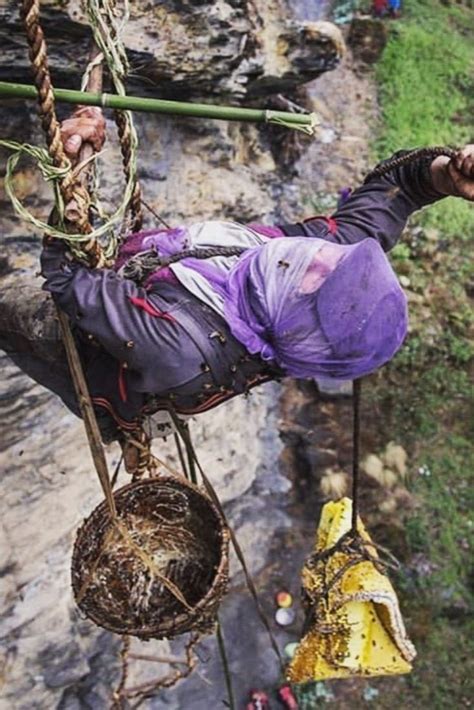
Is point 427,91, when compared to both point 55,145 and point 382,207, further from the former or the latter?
point 55,145

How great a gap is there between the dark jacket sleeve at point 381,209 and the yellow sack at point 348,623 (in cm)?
102

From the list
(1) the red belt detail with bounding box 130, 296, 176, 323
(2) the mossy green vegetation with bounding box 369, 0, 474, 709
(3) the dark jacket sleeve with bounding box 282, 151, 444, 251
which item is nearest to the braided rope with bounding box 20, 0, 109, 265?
(1) the red belt detail with bounding box 130, 296, 176, 323

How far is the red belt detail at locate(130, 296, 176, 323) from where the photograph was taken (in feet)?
5.41

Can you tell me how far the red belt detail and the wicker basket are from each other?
0.59 m

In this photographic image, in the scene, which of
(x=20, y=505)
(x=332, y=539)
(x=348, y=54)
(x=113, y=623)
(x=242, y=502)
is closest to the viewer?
(x=113, y=623)

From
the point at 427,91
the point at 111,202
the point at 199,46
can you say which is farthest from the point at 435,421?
the point at 199,46

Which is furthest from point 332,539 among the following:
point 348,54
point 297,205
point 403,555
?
point 348,54

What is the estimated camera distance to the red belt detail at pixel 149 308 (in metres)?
1.65

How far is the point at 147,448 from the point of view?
2068 millimetres

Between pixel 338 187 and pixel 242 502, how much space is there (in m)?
2.10

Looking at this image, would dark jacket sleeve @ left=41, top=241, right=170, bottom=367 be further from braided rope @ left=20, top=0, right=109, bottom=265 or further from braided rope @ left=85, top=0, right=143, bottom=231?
braided rope @ left=85, top=0, right=143, bottom=231

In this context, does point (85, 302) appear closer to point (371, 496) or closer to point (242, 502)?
point (242, 502)

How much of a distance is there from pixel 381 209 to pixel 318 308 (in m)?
0.55

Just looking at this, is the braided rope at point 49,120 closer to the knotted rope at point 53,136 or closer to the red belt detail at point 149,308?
the knotted rope at point 53,136
